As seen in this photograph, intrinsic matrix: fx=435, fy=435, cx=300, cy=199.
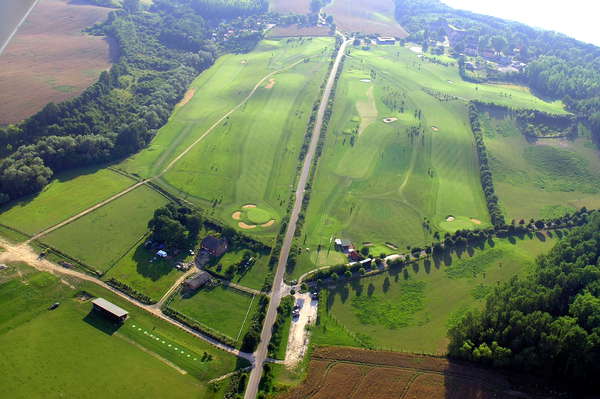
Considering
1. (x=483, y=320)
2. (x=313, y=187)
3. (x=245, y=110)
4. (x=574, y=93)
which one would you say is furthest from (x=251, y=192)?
(x=574, y=93)

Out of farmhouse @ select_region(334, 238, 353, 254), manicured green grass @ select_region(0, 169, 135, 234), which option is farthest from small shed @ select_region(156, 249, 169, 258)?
farmhouse @ select_region(334, 238, 353, 254)

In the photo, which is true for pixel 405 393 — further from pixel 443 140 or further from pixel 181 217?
pixel 443 140

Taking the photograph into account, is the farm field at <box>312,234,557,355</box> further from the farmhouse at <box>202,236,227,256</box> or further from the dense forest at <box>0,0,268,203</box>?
the dense forest at <box>0,0,268,203</box>

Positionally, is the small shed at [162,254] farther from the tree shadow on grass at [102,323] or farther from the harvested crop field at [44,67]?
the harvested crop field at [44,67]

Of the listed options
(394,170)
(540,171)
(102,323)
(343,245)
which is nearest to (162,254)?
(102,323)

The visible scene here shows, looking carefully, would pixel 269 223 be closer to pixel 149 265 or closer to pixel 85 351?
pixel 149 265

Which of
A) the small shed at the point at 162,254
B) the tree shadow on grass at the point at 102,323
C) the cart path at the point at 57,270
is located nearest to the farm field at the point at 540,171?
the cart path at the point at 57,270

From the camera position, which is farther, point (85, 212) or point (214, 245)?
point (85, 212)

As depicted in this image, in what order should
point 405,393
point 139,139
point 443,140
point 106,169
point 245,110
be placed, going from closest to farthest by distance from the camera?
1. point 405,393
2. point 106,169
3. point 139,139
4. point 443,140
5. point 245,110
